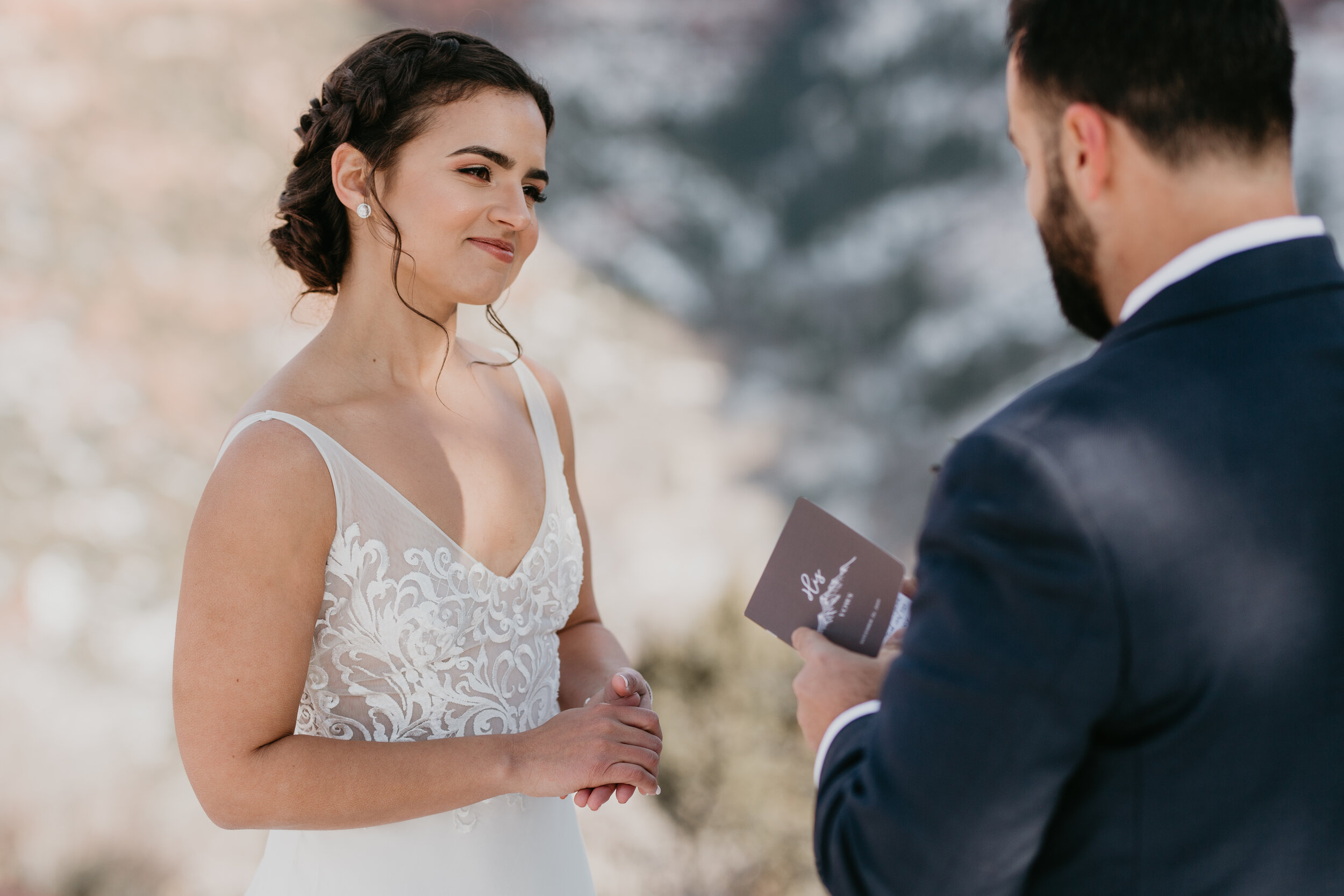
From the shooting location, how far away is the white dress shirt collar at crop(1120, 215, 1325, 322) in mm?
983

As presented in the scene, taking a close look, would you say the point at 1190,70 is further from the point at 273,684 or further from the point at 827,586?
the point at 273,684

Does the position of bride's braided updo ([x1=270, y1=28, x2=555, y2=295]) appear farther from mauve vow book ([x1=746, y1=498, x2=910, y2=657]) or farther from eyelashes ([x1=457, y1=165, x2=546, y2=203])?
mauve vow book ([x1=746, y1=498, x2=910, y2=657])

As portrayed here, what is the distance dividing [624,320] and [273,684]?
506cm

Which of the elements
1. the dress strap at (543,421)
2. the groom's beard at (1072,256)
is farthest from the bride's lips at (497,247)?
the groom's beard at (1072,256)

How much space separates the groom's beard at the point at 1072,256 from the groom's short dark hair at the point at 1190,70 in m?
0.10

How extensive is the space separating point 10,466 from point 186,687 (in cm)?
426

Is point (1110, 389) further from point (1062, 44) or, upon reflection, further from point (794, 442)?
point (794, 442)

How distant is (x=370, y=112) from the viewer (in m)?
1.76

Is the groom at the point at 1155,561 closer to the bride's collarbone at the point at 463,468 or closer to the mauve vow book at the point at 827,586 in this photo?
the mauve vow book at the point at 827,586

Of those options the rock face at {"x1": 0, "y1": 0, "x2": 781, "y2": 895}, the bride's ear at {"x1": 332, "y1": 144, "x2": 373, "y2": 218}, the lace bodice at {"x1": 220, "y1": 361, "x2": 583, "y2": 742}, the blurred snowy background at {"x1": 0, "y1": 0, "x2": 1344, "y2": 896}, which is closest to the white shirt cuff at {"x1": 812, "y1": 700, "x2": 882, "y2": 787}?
the lace bodice at {"x1": 220, "y1": 361, "x2": 583, "y2": 742}

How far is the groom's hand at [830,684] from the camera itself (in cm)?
120

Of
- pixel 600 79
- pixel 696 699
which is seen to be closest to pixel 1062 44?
pixel 696 699

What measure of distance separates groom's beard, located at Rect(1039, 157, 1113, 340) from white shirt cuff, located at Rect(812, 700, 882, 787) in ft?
1.67

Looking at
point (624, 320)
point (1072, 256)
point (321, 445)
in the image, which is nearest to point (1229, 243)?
point (1072, 256)
